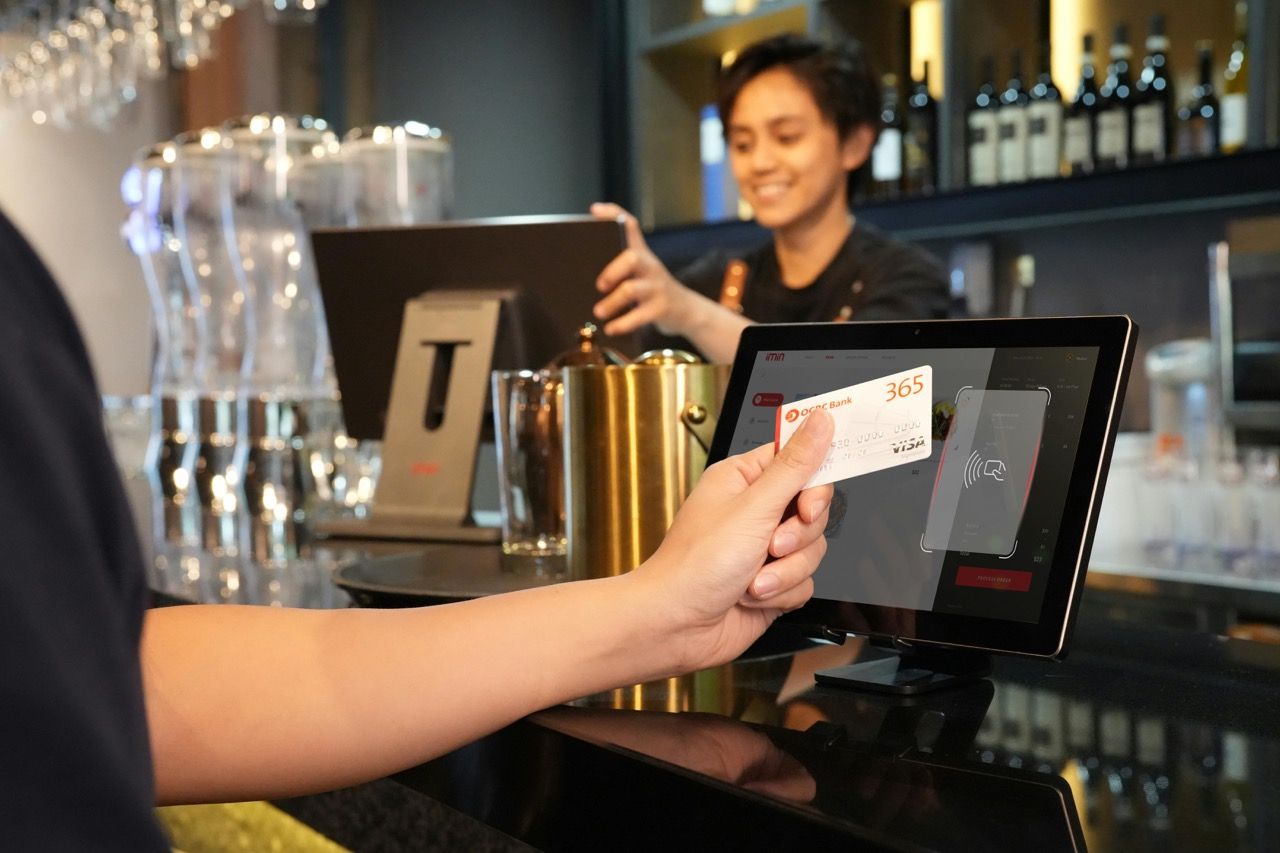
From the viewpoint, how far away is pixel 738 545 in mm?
691

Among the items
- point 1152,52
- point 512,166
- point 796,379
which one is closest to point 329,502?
point 796,379

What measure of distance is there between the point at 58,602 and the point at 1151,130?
275 cm

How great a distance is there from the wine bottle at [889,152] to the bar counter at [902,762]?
247 centimetres

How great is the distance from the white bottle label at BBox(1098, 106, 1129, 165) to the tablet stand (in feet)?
5.74

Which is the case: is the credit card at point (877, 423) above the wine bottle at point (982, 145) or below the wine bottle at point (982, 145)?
below

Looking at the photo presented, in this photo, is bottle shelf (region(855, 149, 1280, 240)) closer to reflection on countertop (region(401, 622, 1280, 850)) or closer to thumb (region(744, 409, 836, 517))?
reflection on countertop (region(401, 622, 1280, 850))

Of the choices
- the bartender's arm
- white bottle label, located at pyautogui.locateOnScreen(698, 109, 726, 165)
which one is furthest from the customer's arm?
white bottle label, located at pyautogui.locateOnScreen(698, 109, 726, 165)

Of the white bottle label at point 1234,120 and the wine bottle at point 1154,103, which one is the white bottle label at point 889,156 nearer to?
the wine bottle at point 1154,103

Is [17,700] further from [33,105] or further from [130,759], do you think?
[33,105]

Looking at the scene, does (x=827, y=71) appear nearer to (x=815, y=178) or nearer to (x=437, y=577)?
(x=815, y=178)

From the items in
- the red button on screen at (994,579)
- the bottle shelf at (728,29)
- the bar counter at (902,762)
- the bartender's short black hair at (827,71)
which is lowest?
the bar counter at (902,762)

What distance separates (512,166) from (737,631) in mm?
3525

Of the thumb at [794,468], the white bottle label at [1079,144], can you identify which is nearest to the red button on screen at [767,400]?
the thumb at [794,468]

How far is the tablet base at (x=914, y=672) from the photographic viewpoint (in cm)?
73
